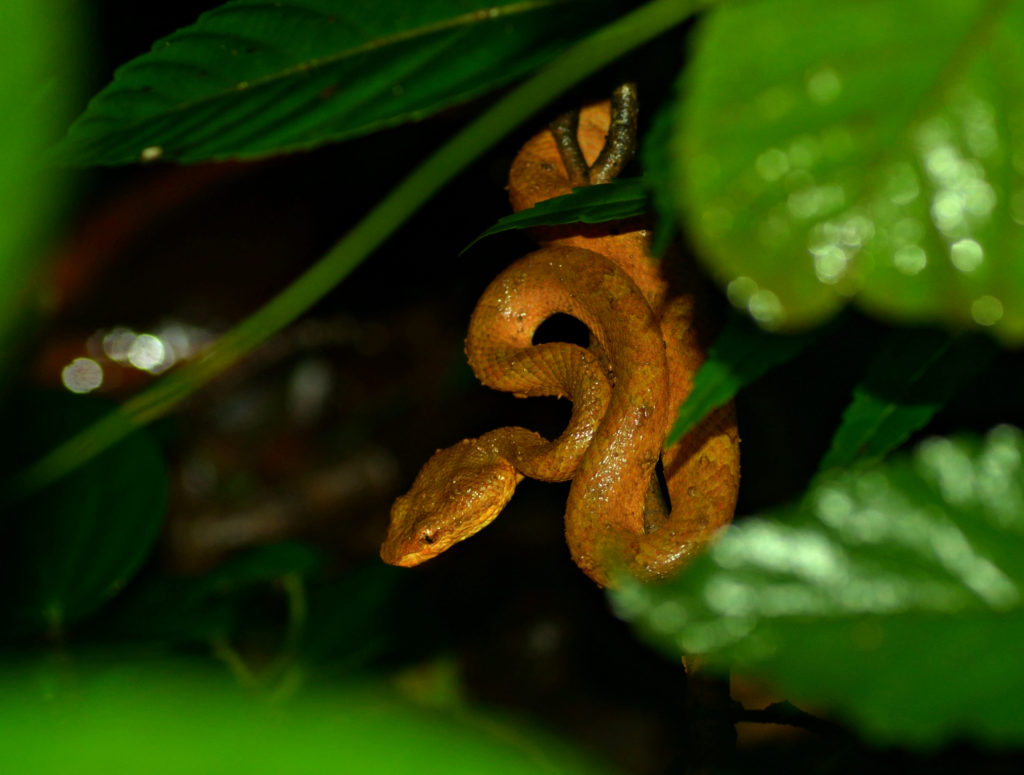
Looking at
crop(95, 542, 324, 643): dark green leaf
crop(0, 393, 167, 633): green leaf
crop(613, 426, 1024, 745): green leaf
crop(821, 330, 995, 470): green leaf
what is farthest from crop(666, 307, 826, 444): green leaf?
crop(95, 542, 324, 643): dark green leaf

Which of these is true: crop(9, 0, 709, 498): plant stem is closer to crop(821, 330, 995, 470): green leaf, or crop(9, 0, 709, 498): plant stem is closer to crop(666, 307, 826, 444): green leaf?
crop(666, 307, 826, 444): green leaf

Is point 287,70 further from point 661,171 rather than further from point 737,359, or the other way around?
point 737,359

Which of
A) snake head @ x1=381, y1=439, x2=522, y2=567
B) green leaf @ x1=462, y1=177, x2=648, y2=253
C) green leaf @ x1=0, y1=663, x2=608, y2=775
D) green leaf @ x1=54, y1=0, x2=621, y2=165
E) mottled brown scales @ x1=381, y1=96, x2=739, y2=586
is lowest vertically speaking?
snake head @ x1=381, y1=439, x2=522, y2=567

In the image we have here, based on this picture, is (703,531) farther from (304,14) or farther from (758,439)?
(758,439)

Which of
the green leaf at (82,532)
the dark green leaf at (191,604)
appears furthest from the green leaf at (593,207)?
the dark green leaf at (191,604)

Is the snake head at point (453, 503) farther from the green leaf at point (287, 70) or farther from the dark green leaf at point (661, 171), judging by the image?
the dark green leaf at point (661, 171)

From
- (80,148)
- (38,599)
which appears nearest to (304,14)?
(80,148)

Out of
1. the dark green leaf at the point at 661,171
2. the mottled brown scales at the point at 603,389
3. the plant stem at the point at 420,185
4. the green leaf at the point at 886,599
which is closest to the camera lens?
the green leaf at the point at 886,599
